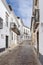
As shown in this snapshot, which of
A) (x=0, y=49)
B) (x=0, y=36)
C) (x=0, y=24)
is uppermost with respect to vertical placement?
(x=0, y=24)

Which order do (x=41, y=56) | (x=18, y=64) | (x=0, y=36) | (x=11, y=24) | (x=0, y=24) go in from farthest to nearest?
(x=11, y=24) → (x=0, y=36) → (x=0, y=24) → (x=41, y=56) → (x=18, y=64)

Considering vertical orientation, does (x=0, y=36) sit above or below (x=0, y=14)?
below

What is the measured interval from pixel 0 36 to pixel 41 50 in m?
7.36

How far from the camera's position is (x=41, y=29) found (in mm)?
10742

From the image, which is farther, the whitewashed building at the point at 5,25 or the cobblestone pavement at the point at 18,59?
the whitewashed building at the point at 5,25

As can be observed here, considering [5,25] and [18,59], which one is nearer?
[18,59]

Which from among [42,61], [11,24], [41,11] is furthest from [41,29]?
[11,24]

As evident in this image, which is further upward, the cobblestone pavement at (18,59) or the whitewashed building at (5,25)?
the whitewashed building at (5,25)

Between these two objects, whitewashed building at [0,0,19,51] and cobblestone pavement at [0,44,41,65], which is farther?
whitewashed building at [0,0,19,51]

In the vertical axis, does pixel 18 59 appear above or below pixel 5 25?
below

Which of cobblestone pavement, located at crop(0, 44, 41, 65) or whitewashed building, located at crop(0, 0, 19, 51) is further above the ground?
whitewashed building, located at crop(0, 0, 19, 51)

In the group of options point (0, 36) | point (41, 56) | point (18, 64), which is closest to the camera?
point (18, 64)

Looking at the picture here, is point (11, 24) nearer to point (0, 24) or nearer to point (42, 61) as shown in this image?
point (0, 24)

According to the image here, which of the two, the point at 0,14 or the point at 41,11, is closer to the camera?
the point at 41,11
